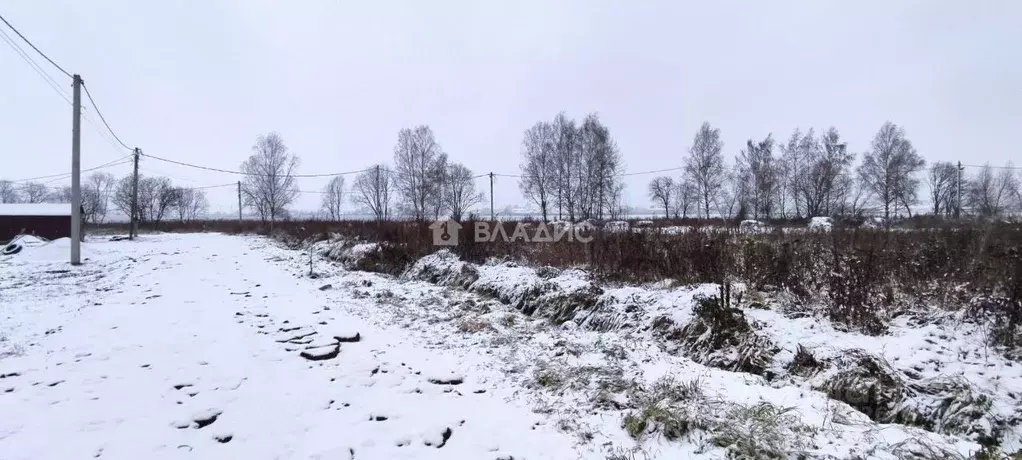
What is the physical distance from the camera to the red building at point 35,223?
25861mm

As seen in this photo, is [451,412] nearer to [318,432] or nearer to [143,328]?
[318,432]

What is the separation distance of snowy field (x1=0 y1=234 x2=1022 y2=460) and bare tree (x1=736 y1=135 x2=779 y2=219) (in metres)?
27.1

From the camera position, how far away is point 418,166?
118 feet

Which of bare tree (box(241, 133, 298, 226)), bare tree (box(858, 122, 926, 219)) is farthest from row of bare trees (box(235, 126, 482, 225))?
bare tree (box(858, 122, 926, 219))

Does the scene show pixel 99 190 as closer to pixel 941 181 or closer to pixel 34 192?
pixel 34 192

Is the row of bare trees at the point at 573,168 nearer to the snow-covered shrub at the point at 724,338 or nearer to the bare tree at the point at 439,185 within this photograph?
the bare tree at the point at 439,185

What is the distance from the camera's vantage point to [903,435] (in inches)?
111

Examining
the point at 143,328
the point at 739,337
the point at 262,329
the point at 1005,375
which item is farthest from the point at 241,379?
the point at 1005,375

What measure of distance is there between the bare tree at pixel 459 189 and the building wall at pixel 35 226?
2593cm

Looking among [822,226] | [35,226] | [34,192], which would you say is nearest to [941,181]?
[822,226]

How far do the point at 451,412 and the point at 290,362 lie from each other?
2184mm

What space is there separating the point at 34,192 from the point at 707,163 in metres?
97.2

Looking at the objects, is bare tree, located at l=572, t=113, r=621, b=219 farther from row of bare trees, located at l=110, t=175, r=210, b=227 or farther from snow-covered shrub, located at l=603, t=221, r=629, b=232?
row of bare trees, located at l=110, t=175, r=210, b=227

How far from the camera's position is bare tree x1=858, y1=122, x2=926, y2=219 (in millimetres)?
33781
